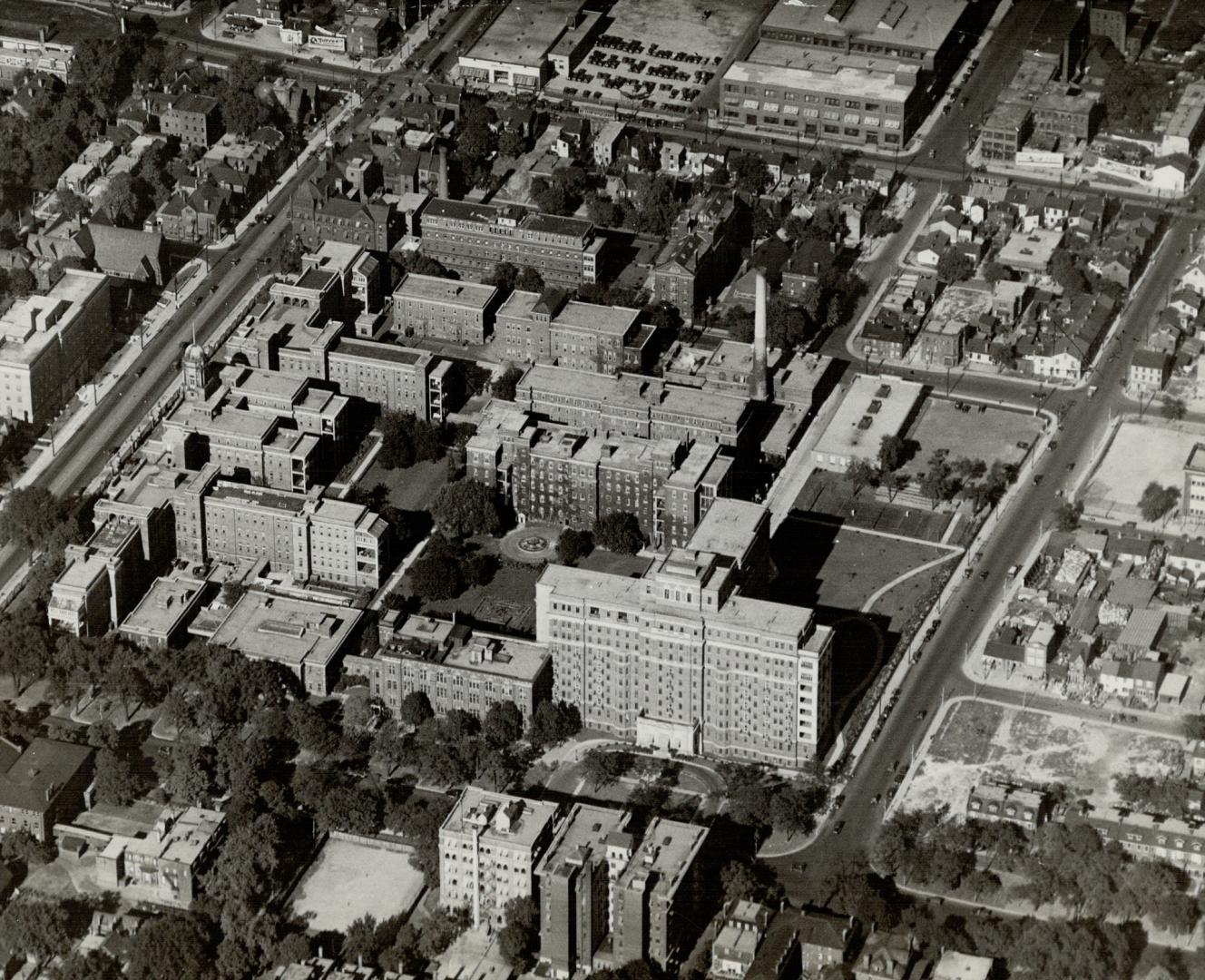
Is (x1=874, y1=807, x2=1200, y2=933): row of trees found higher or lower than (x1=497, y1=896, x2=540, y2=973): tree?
higher

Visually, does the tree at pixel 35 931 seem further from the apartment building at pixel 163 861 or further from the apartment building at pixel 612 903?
the apartment building at pixel 612 903

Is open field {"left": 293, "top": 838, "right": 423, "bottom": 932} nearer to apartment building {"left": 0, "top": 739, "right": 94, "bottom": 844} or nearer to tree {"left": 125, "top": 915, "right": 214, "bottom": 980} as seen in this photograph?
tree {"left": 125, "top": 915, "right": 214, "bottom": 980}

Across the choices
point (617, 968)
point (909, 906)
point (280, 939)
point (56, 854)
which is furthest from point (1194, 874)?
point (56, 854)

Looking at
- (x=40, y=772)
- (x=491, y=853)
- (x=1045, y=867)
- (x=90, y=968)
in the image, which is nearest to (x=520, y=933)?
(x=491, y=853)

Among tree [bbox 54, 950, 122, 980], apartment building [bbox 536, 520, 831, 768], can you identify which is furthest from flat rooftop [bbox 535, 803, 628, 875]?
tree [bbox 54, 950, 122, 980]

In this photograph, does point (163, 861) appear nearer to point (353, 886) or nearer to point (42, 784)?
point (353, 886)

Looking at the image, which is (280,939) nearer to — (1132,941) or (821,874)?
(821,874)
